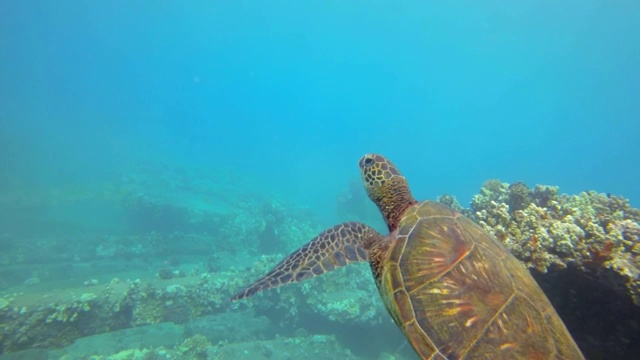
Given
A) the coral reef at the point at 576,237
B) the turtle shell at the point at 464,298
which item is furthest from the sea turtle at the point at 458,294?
the coral reef at the point at 576,237

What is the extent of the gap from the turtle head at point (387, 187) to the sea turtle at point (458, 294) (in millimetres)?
277

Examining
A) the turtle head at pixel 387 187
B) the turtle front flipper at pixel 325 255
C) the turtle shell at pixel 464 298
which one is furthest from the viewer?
the turtle head at pixel 387 187

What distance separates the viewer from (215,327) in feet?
32.7

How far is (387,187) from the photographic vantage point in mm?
4422

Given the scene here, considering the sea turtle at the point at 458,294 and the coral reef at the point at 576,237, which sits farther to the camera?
the coral reef at the point at 576,237

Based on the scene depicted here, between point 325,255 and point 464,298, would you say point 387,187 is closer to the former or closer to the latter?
point 325,255

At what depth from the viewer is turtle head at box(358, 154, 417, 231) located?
13.8 ft

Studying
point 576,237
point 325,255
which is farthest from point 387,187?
point 576,237

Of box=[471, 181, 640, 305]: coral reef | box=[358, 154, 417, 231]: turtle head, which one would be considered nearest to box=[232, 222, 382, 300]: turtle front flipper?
box=[358, 154, 417, 231]: turtle head

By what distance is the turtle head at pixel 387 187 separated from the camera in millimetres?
4211

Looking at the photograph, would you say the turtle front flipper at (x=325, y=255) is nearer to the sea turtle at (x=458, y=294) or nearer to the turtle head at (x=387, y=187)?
the sea turtle at (x=458, y=294)

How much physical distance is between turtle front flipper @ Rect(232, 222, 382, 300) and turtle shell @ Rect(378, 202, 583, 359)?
91 centimetres

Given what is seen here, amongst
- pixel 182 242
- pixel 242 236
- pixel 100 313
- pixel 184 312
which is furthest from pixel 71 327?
pixel 242 236

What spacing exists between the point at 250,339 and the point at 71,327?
5192 mm
